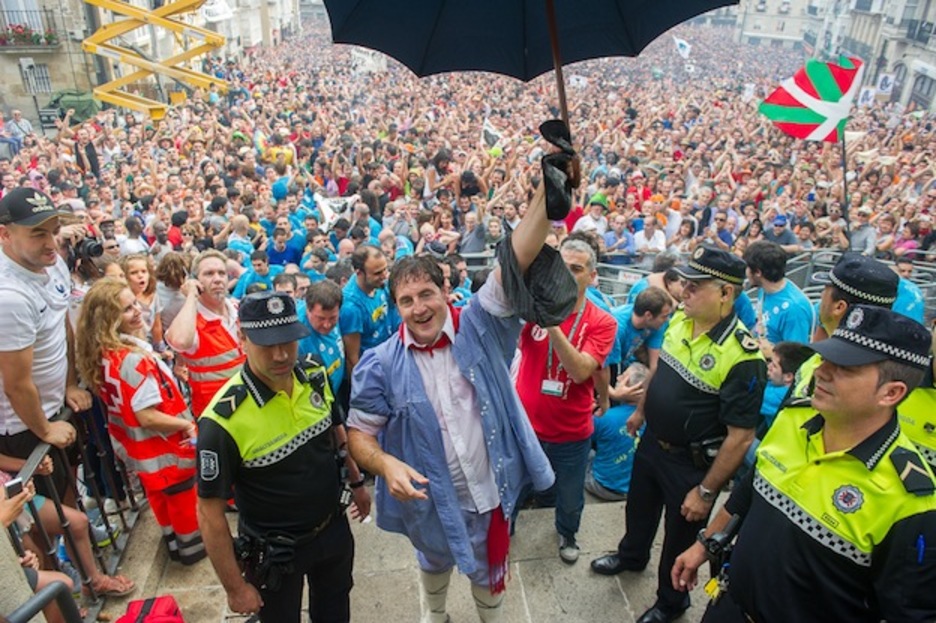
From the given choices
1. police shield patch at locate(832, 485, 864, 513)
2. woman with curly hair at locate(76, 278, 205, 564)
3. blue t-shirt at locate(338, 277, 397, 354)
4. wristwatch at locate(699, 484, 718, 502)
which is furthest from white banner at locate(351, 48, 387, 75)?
police shield patch at locate(832, 485, 864, 513)

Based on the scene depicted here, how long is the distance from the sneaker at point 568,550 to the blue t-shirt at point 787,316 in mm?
2476

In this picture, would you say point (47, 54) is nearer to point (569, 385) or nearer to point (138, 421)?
point (138, 421)

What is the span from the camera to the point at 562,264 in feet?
6.97

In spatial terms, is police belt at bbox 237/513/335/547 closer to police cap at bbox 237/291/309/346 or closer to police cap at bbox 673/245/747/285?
police cap at bbox 237/291/309/346

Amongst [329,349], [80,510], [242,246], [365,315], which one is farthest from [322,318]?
[242,246]

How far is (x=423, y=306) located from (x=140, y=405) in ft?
6.14

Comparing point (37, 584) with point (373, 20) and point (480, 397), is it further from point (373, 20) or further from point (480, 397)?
point (373, 20)

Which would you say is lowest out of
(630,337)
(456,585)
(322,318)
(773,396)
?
(456,585)

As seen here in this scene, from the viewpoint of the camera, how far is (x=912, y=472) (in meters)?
1.94

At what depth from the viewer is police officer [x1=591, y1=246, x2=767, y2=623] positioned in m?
2.96

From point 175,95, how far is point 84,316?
23.3 m

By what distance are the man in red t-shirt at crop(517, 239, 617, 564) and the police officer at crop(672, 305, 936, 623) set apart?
1366 mm

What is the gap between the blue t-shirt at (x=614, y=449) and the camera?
4.27 meters

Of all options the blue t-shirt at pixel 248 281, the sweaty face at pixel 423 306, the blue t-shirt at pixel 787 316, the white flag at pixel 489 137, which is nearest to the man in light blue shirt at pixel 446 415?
the sweaty face at pixel 423 306
